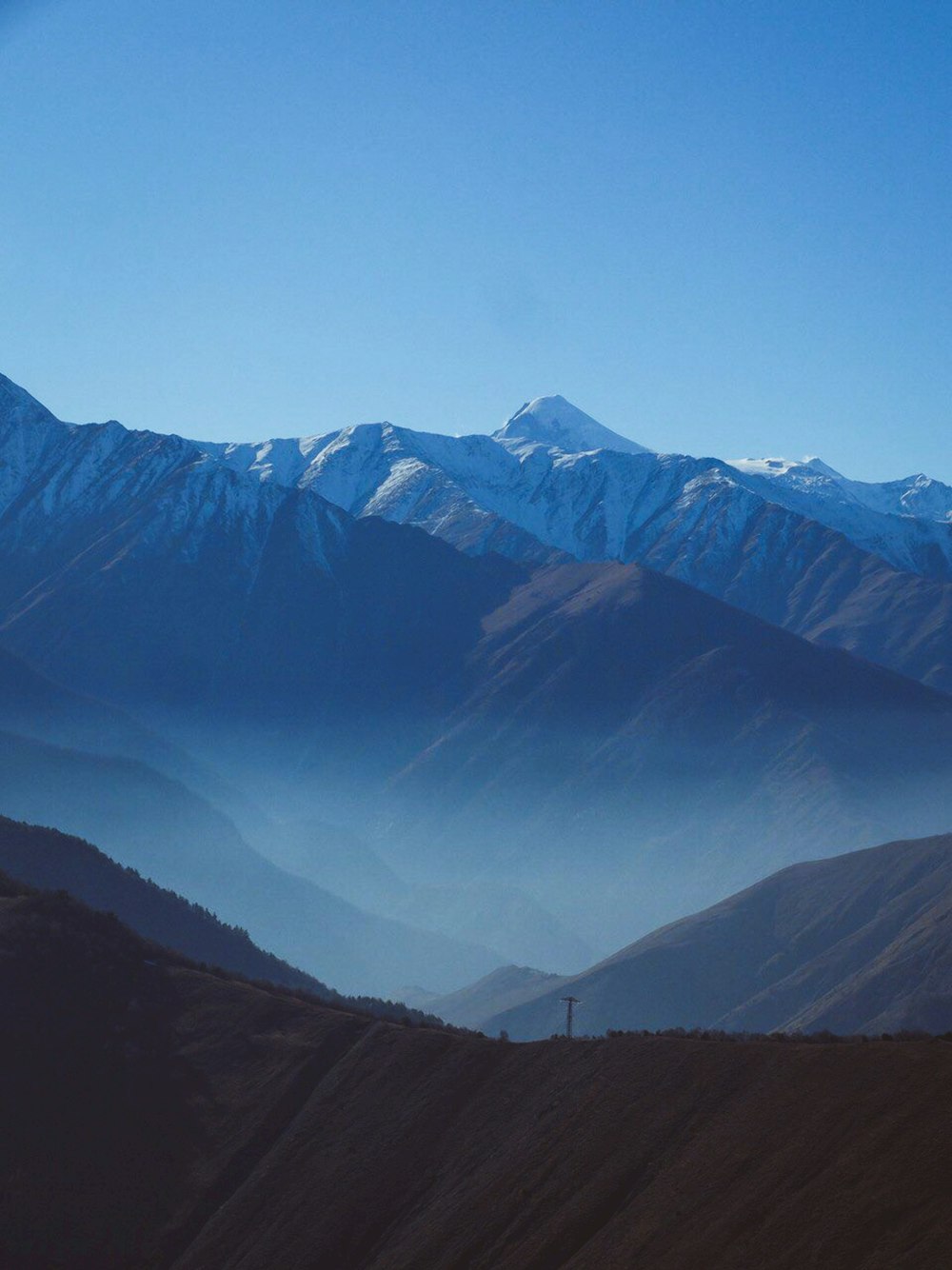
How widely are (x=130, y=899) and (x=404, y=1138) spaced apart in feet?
141

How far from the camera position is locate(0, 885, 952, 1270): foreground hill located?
37406 millimetres

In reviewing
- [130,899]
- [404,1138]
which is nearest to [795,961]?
[130,899]

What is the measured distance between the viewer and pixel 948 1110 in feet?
122

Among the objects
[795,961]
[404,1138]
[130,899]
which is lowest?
[404,1138]

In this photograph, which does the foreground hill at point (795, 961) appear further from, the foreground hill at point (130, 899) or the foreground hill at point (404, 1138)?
the foreground hill at point (404, 1138)

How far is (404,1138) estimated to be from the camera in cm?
4888

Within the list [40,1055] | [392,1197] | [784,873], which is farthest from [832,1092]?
[784,873]

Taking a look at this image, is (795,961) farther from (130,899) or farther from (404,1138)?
(404,1138)

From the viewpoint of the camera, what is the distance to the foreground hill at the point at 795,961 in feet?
394

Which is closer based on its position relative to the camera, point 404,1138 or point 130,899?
point 404,1138

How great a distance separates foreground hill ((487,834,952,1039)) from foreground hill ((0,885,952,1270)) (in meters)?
67.7

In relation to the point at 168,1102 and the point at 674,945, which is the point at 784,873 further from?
the point at 168,1102

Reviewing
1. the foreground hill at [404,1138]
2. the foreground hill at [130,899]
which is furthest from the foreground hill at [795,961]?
the foreground hill at [404,1138]

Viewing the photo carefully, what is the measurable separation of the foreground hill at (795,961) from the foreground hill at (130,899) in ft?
144
